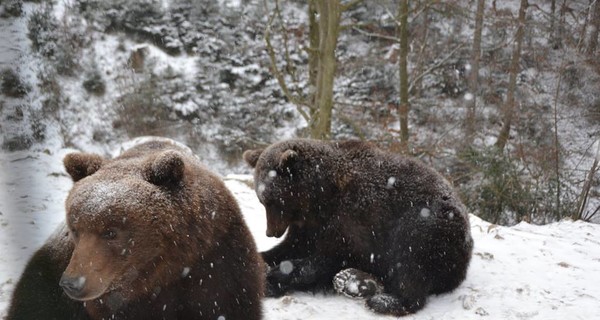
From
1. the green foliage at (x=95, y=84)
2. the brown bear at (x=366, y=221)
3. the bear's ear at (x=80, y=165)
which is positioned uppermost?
the green foliage at (x=95, y=84)

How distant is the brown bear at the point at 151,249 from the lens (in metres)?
2.68

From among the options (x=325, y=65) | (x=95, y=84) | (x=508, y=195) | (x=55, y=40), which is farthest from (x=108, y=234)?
(x=55, y=40)

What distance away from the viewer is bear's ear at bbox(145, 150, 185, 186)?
2.83 meters

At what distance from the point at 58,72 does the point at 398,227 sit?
14319 mm

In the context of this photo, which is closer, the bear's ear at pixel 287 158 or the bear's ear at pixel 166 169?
the bear's ear at pixel 166 169

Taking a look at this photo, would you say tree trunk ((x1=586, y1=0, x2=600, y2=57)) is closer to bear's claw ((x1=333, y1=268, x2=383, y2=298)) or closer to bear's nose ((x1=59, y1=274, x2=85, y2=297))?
bear's claw ((x1=333, y1=268, x2=383, y2=298))

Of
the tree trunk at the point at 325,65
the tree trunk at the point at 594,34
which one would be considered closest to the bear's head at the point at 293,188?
the tree trunk at the point at 325,65

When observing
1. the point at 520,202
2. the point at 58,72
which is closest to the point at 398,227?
the point at 520,202

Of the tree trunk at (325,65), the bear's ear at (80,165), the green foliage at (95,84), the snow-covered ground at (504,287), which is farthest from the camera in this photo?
the green foliage at (95,84)

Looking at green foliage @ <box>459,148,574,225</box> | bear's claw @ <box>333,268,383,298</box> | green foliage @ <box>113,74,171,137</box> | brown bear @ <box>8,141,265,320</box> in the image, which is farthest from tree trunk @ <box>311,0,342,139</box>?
green foliage @ <box>113,74,171,137</box>

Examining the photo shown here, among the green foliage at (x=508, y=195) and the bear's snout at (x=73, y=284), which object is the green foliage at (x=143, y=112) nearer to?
the green foliage at (x=508, y=195)

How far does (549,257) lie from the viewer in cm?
511

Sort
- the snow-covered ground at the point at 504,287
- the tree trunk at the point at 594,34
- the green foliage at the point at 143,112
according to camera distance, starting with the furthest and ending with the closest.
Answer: the green foliage at the point at 143,112 < the tree trunk at the point at 594,34 < the snow-covered ground at the point at 504,287

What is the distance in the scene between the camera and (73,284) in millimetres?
2508
